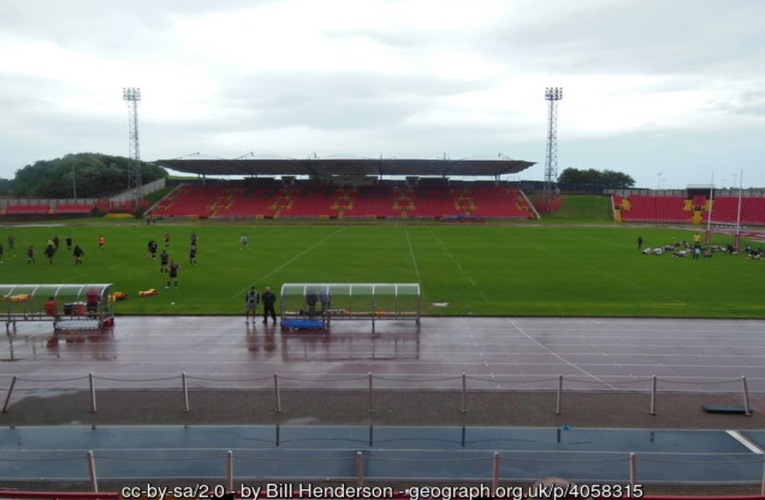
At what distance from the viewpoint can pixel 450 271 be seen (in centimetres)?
3628

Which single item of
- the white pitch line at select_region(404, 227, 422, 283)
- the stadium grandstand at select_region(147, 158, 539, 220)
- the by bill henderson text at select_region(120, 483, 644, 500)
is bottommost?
the by bill henderson text at select_region(120, 483, 644, 500)

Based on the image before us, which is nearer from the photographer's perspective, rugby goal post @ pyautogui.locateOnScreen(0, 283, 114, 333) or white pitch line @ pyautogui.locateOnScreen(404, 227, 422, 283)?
rugby goal post @ pyautogui.locateOnScreen(0, 283, 114, 333)

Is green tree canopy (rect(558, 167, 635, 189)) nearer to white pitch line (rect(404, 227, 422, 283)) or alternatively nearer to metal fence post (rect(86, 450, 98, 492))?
white pitch line (rect(404, 227, 422, 283))

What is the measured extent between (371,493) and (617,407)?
8276mm

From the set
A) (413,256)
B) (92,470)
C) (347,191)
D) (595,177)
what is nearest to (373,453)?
(92,470)

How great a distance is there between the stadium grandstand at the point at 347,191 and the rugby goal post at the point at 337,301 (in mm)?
64537

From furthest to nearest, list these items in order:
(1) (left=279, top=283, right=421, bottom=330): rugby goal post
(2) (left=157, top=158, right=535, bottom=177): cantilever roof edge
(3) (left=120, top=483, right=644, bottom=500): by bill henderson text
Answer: (2) (left=157, top=158, right=535, bottom=177): cantilever roof edge < (1) (left=279, top=283, right=421, bottom=330): rugby goal post < (3) (left=120, top=483, right=644, bottom=500): by bill henderson text

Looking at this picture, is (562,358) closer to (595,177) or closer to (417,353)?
(417,353)

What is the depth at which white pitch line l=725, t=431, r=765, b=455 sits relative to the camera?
1173cm

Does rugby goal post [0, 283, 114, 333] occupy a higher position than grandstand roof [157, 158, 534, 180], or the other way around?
grandstand roof [157, 158, 534, 180]

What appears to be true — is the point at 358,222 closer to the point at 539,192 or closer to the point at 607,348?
the point at 539,192

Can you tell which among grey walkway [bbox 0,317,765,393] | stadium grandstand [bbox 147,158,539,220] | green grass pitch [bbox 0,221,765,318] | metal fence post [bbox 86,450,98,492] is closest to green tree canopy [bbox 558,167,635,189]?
stadium grandstand [bbox 147,158,539,220]

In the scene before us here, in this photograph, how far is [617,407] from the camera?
1416 cm

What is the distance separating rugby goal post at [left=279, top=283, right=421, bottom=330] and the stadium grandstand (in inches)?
2541
